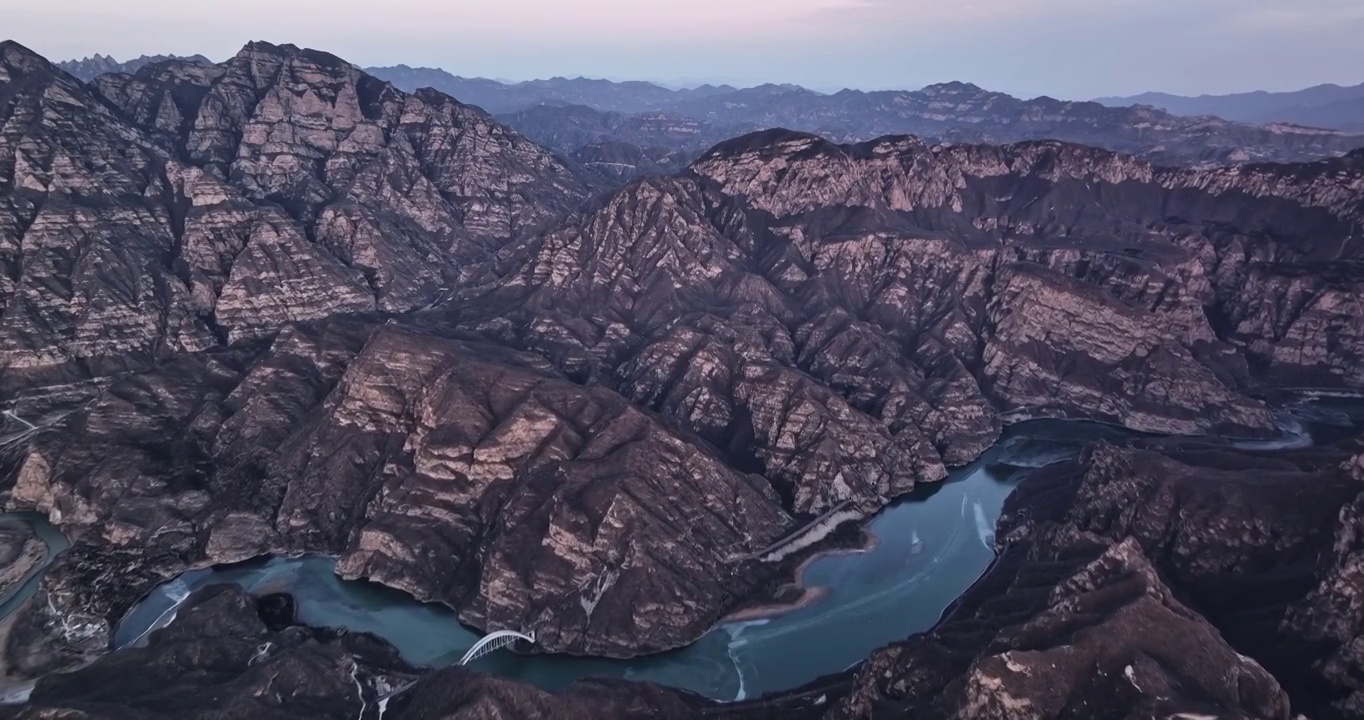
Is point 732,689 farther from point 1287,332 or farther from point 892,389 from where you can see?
point 1287,332

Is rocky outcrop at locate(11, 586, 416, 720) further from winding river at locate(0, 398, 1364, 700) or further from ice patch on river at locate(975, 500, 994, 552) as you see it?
ice patch on river at locate(975, 500, 994, 552)

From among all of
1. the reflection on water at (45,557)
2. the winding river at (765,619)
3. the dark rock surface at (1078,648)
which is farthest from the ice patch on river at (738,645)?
the reflection on water at (45,557)

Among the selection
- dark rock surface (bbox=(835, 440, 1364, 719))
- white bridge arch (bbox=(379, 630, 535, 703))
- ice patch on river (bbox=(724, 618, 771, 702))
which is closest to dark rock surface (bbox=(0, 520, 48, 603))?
white bridge arch (bbox=(379, 630, 535, 703))

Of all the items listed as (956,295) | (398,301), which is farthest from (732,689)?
(398,301)

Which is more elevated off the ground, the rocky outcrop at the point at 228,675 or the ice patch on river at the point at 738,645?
the rocky outcrop at the point at 228,675

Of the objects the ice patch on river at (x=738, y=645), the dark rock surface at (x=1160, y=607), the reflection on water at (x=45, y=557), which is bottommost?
the reflection on water at (x=45, y=557)

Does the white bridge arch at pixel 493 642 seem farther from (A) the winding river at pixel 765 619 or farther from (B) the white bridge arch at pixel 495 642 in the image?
(A) the winding river at pixel 765 619

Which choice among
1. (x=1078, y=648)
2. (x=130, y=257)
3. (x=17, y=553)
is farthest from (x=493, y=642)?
(x=130, y=257)
